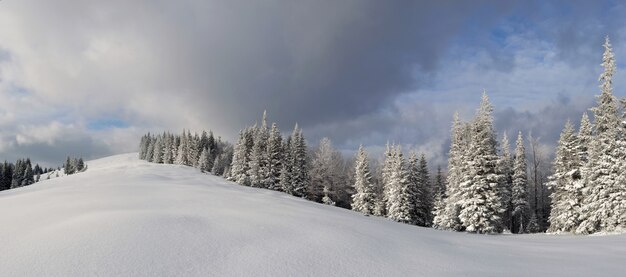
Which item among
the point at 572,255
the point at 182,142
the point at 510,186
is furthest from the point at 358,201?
the point at 182,142

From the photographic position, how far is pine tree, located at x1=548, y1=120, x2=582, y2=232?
38281 mm

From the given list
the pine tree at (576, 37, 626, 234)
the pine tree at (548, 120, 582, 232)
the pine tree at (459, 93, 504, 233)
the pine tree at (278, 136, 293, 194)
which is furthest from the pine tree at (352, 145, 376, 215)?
the pine tree at (576, 37, 626, 234)

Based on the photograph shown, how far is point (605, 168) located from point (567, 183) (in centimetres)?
816

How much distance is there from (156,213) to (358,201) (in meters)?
47.3

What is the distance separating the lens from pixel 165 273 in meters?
8.84

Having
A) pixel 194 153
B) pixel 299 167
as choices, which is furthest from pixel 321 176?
pixel 194 153

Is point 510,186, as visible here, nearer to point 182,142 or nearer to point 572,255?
point 572,255

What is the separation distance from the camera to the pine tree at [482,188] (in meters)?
35.3

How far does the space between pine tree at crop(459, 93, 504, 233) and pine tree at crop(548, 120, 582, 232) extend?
782cm

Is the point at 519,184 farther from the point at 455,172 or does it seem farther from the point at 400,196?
the point at 400,196

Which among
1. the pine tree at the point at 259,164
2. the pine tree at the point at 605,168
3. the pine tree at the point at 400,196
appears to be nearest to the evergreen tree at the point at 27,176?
the pine tree at the point at 259,164

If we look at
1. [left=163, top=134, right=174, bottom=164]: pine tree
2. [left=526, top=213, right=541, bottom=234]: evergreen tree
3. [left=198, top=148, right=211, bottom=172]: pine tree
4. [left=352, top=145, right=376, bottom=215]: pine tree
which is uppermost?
[left=163, top=134, right=174, bottom=164]: pine tree

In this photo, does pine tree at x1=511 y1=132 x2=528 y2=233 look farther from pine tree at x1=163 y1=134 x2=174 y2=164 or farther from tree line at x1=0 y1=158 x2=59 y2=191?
tree line at x1=0 y1=158 x2=59 y2=191

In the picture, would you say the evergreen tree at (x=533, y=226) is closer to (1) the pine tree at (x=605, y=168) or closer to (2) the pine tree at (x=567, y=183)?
(2) the pine tree at (x=567, y=183)
